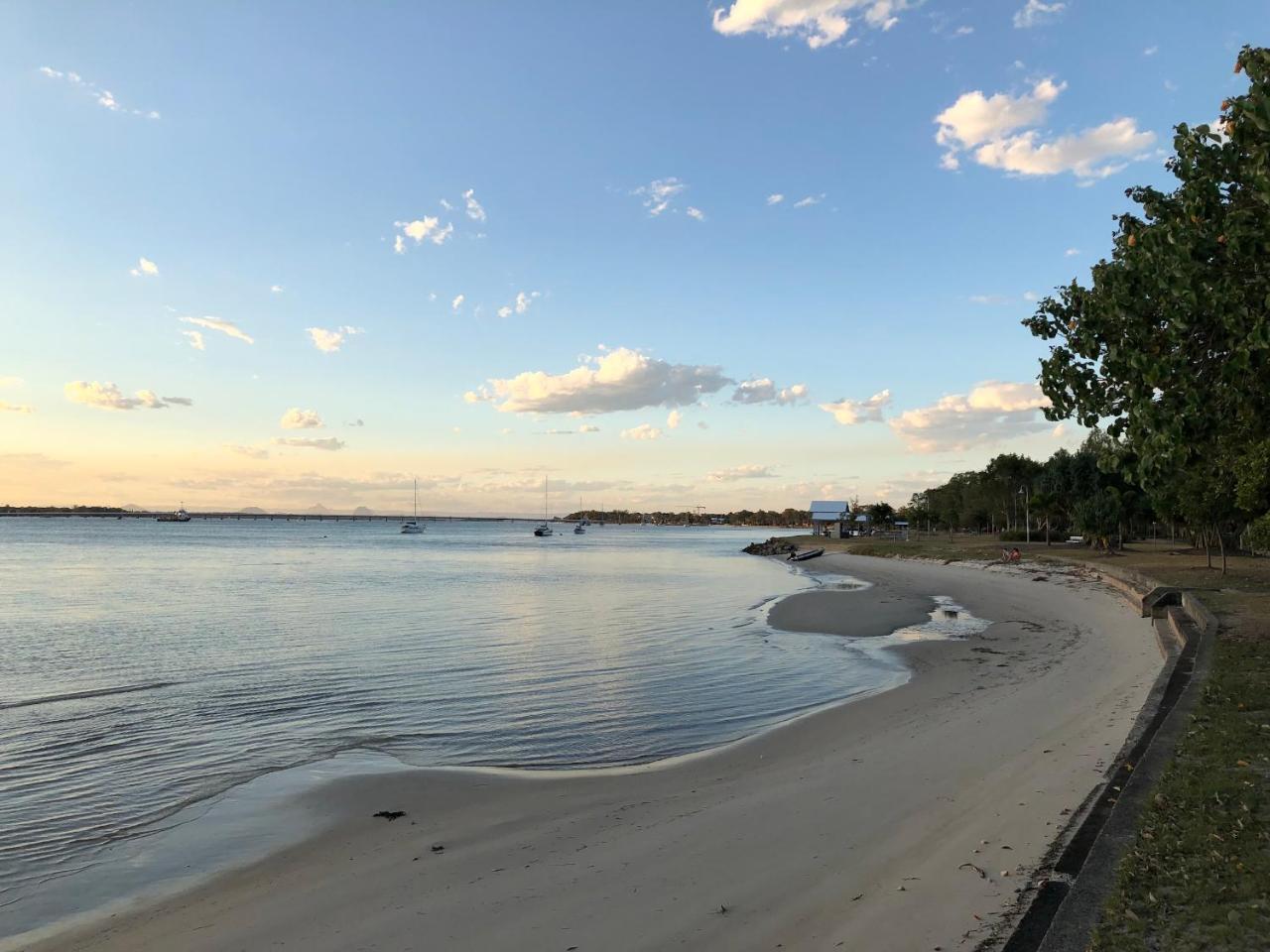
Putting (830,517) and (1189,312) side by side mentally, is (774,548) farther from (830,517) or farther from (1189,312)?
(1189,312)

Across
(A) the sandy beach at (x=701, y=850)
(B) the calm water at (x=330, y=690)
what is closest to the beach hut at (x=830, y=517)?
(B) the calm water at (x=330, y=690)

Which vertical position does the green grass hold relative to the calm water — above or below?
above

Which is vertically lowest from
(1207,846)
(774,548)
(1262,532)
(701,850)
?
(774,548)

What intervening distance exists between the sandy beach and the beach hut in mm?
140527

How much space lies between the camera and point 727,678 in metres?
19.1

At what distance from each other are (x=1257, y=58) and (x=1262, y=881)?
662 centimetres

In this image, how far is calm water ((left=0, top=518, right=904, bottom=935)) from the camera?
36.7 ft

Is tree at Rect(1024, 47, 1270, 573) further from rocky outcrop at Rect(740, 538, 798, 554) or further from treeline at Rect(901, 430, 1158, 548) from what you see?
rocky outcrop at Rect(740, 538, 798, 554)

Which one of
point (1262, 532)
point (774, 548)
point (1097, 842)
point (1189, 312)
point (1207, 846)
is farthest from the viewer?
point (774, 548)

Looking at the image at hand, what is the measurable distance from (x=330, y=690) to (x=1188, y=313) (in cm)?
1720

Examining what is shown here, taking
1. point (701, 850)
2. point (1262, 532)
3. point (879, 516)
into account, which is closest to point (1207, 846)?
point (701, 850)

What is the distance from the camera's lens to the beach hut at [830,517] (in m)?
152

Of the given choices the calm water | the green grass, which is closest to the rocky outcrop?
the calm water

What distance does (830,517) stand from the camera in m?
156
